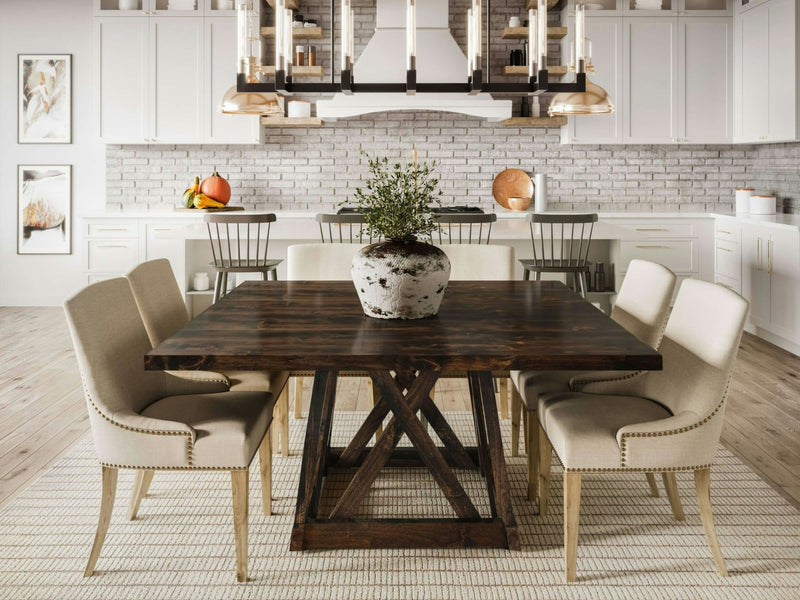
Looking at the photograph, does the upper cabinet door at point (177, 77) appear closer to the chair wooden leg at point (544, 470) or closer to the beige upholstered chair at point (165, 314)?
the beige upholstered chair at point (165, 314)

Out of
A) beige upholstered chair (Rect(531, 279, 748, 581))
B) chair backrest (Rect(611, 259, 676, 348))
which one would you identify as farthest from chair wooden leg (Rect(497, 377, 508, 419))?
beige upholstered chair (Rect(531, 279, 748, 581))

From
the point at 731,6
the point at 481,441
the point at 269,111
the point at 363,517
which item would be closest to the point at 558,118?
the point at 731,6

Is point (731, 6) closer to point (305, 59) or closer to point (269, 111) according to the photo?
point (305, 59)

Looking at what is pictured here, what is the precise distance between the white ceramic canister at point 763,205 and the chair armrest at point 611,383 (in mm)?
3563

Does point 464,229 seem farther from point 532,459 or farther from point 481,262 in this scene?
point 532,459

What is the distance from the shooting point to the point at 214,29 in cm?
629

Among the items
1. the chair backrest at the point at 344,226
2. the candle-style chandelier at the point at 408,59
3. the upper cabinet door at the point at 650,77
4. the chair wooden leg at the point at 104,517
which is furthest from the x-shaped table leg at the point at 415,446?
the upper cabinet door at the point at 650,77

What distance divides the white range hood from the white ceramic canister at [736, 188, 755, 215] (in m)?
1.87

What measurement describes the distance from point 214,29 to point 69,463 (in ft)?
13.9

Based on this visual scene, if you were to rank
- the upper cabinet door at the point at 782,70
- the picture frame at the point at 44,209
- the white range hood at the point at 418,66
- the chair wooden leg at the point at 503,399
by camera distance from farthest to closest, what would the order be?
1. the picture frame at the point at 44,209
2. the white range hood at the point at 418,66
3. the upper cabinet door at the point at 782,70
4. the chair wooden leg at the point at 503,399

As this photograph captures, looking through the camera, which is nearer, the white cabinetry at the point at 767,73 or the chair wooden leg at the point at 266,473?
the chair wooden leg at the point at 266,473

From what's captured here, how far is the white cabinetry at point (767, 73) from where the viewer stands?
5.33 m

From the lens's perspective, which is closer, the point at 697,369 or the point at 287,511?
the point at 697,369

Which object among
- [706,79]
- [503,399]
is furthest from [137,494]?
[706,79]
